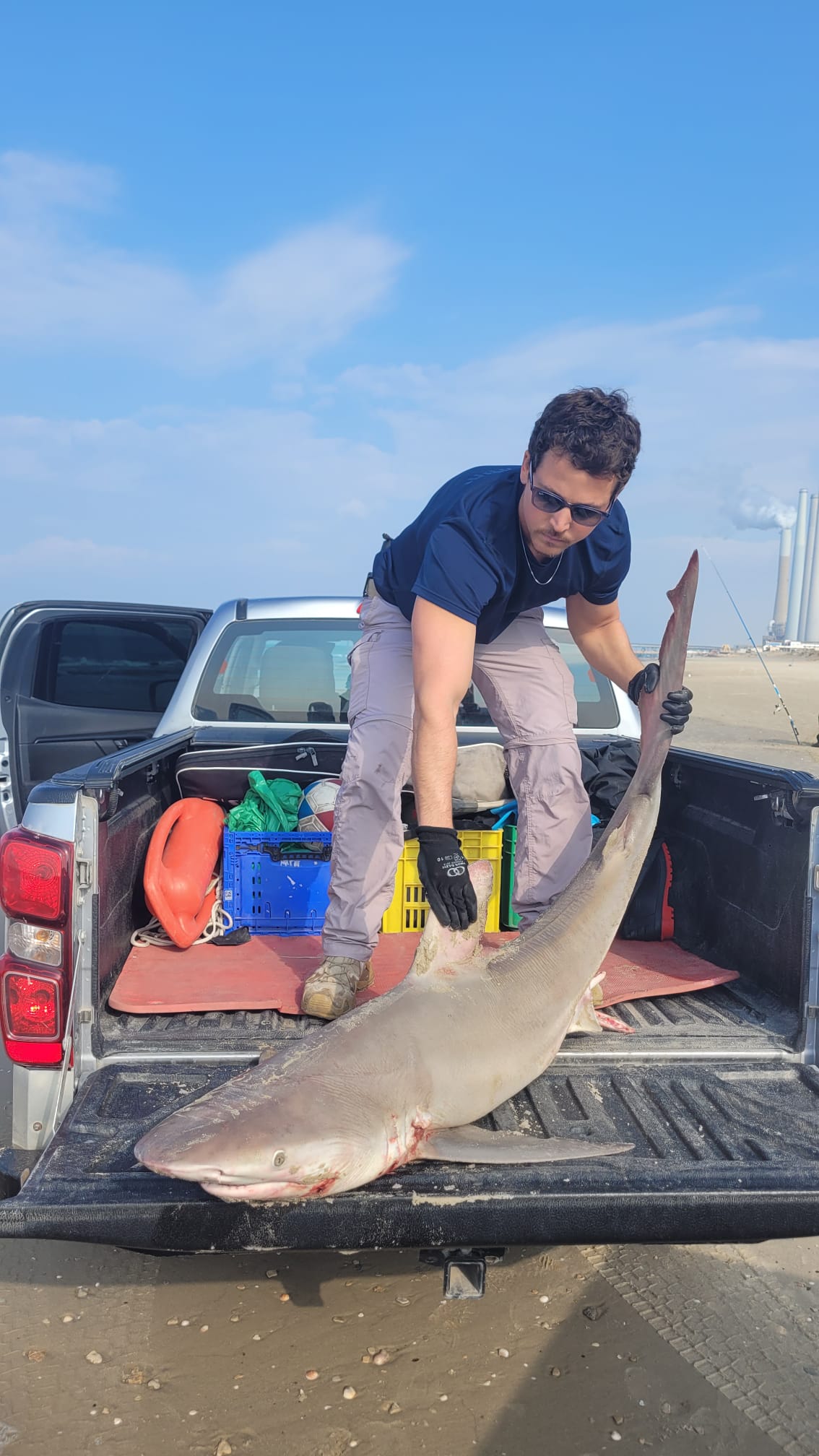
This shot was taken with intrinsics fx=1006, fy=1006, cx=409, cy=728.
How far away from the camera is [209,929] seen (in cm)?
381

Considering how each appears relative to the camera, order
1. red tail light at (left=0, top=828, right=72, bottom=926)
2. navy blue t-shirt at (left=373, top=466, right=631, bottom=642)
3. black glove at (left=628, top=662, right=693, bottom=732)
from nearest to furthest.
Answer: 1. red tail light at (left=0, top=828, right=72, bottom=926)
2. navy blue t-shirt at (left=373, top=466, right=631, bottom=642)
3. black glove at (left=628, top=662, right=693, bottom=732)

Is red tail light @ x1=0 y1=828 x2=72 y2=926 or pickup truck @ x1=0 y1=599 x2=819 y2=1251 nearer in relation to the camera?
pickup truck @ x1=0 y1=599 x2=819 y2=1251

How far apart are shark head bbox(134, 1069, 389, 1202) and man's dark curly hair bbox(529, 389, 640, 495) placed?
1946mm

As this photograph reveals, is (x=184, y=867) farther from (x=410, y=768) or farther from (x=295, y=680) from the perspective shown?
(x=295, y=680)

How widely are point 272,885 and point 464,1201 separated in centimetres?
193

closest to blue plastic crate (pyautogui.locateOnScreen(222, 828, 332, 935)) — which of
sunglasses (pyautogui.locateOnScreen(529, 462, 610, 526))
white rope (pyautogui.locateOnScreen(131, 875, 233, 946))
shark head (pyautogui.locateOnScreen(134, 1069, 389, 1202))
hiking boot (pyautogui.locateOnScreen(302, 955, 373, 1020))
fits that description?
white rope (pyautogui.locateOnScreen(131, 875, 233, 946))

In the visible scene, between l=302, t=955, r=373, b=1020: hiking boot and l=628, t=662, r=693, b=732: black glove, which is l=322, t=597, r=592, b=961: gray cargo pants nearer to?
l=302, t=955, r=373, b=1020: hiking boot

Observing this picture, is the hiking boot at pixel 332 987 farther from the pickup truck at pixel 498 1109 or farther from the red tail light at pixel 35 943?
the red tail light at pixel 35 943

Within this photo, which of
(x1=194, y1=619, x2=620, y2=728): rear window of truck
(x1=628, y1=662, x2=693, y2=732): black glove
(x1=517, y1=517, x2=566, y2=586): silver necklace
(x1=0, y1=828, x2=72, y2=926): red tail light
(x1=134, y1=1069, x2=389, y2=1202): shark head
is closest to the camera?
(x1=134, y1=1069, x2=389, y2=1202): shark head

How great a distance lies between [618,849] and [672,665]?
2.31ft

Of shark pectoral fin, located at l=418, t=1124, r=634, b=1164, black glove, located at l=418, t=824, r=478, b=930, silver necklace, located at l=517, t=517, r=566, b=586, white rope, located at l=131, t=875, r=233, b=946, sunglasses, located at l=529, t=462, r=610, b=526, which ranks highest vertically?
sunglasses, located at l=529, t=462, r=610, b=526

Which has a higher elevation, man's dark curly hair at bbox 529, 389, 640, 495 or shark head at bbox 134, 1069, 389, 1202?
man's dark curly hair at bbox 529, 389, 640, 495

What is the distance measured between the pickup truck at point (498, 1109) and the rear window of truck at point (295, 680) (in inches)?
23.4

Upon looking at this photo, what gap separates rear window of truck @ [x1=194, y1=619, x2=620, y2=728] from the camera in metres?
5.06
